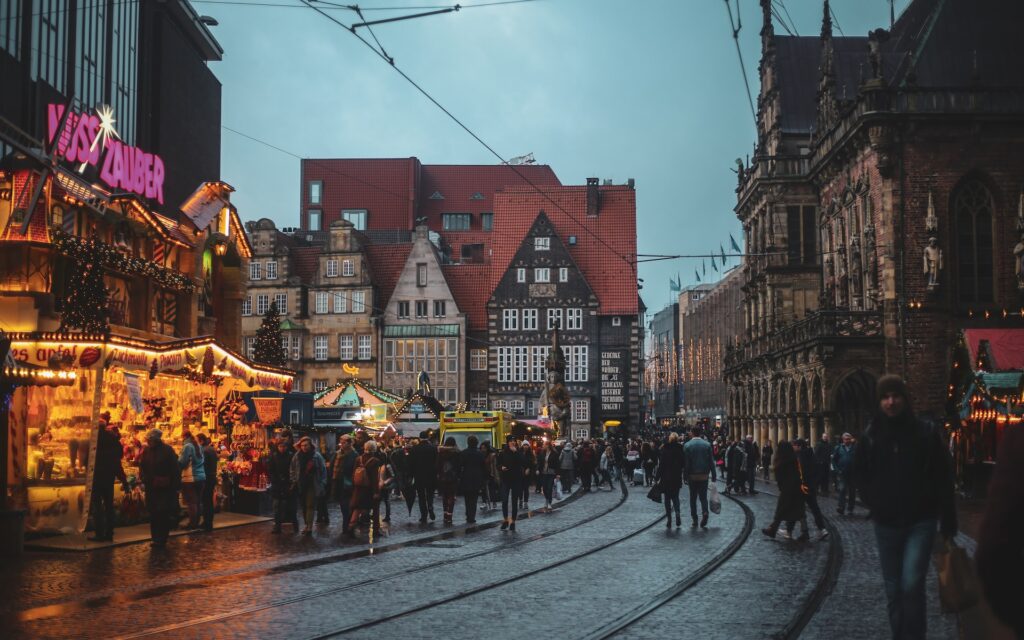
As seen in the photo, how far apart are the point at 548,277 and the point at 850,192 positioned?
28419 millimetres

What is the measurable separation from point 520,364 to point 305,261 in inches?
570

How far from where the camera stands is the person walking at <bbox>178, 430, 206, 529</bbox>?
67.5 feet

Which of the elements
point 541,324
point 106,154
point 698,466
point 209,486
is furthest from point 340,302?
point 698,466

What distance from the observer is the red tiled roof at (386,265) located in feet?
240

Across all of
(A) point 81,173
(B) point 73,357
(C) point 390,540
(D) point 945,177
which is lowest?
(C) point 390,540

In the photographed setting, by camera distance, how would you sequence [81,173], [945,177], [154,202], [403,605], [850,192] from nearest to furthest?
[403,605] → [81,173] → [154,202] → [945,177] → [850,192]

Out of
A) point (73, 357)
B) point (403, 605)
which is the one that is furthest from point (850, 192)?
point (403, 605)

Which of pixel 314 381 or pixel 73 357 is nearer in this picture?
pixel 73 357

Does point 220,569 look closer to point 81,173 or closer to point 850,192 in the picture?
point 81,173

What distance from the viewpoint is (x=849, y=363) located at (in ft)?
149

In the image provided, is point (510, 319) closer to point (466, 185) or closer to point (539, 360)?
point (539, 360)

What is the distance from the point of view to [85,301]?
64.6ft

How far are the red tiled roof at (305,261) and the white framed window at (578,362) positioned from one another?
634 inches

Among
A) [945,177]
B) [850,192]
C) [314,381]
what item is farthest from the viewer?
[314,381]
